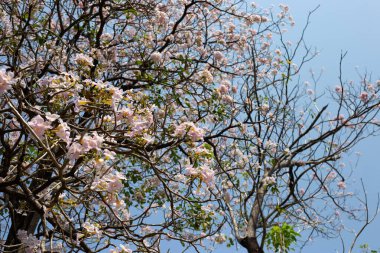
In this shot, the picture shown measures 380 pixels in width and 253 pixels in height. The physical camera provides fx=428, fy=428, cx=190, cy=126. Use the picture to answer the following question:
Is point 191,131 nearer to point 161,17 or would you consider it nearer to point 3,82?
point 3,82

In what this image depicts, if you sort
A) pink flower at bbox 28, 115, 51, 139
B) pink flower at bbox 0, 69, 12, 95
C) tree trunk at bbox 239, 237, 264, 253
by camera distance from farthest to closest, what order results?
1. tree trunk at bbox 239, 237, 264, 253
2. pink flower at bbox 28, 115, 51, 139
3. pink flower at bbox 0, 69, 12, 95

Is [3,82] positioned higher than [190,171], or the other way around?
[190,171]

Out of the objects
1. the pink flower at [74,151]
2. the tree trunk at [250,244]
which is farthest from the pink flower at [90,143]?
the tree trunk at [250,244]

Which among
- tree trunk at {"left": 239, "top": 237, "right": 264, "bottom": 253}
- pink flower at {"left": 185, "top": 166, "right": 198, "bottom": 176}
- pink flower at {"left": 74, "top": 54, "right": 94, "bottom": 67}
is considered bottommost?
pink flower at {"left": 185, "top": 166, "right": 198, "bottom": 176}

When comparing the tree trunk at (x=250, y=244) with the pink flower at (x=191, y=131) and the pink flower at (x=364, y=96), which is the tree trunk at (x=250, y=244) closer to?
the pink flower at (x=364, y=96)

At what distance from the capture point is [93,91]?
8.43ft

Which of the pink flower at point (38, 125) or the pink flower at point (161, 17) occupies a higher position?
the pink flower at point (161, 17)

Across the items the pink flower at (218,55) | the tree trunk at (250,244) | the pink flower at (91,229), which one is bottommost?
the pink flower at (91,229)

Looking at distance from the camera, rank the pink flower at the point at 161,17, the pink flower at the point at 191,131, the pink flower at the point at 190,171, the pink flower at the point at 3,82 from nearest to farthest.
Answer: the pink flower at the point at 3,82 → the pink flower at the point at 190,171 → the pink flower at the point at 191,131 → the pink flower at the point at 161,17

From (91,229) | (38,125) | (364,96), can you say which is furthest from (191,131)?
(364,96)

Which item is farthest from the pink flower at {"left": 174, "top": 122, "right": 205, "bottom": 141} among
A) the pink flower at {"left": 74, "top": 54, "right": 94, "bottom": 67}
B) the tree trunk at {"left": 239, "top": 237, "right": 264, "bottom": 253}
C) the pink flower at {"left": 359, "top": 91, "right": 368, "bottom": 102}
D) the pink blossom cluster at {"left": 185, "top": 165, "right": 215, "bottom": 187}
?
the pink flower at {"left": 359, "top": 91, "right": 368, "bottom": 102}

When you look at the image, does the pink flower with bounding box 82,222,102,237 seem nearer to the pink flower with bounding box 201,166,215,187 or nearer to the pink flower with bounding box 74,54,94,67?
the pink flower with bounding box 201,166,215,187

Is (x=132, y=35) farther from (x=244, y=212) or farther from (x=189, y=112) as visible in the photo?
(x=244, y=212)

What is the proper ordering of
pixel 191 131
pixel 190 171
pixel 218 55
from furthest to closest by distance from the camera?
1. pixel 218 55
2. pixel 191 131
3. pixel 190 171
